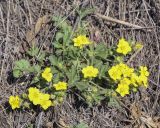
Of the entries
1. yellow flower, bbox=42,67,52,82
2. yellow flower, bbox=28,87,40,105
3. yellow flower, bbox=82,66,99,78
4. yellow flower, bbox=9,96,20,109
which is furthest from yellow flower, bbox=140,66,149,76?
yellow flower, bbox=9,96,20,109

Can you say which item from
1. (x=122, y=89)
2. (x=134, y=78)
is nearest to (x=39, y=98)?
(x=122, y=89)

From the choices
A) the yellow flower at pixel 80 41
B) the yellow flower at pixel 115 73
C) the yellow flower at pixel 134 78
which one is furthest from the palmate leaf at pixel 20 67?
the yellow flower at pixel 134 78

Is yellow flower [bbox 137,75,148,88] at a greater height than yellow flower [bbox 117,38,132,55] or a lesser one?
lesser

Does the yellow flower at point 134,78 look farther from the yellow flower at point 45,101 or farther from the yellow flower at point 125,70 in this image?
the yellow flower at point 45,101

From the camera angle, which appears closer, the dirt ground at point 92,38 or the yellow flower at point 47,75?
the yellow flower at point 47,75

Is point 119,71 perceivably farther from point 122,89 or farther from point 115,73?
point 122,89

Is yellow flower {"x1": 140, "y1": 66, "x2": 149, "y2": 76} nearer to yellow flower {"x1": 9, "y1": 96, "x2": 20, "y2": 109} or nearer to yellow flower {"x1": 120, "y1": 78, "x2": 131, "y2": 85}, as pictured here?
yellow flower {"x1": 120, "y1": 78, "x2": 131, "y2": 85}
